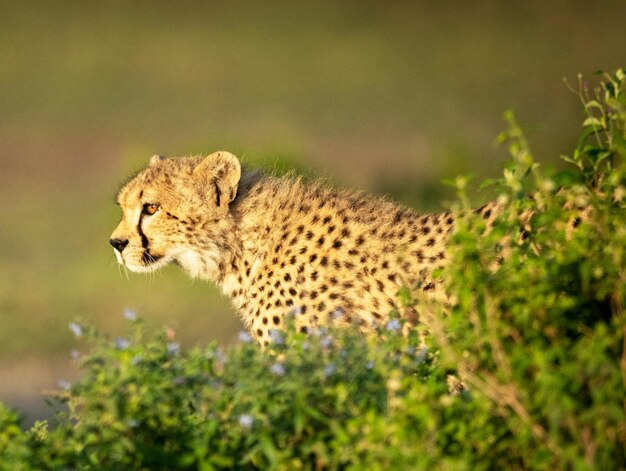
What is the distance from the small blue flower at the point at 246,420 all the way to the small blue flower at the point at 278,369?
0.15m

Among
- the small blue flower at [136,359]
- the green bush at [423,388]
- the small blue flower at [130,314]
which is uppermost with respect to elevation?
the small blue flower at [130,314]

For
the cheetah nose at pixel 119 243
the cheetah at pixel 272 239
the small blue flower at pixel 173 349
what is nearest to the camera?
the small blue flower at pixel 173 349

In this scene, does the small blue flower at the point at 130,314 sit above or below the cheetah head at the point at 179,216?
below

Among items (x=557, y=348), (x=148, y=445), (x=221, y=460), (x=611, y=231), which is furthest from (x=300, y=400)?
(x=611, y=231)

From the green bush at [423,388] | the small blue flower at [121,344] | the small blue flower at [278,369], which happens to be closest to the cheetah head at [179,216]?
the green bush at [423,388]

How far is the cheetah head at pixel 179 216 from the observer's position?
18.0ft

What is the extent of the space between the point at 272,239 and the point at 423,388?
2.40 meters

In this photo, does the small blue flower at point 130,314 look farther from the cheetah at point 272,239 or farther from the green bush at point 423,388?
the cheetah at point 272,239

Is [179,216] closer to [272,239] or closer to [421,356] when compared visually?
[272,239]

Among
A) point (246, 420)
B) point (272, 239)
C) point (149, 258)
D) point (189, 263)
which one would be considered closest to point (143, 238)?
point (149, 258)

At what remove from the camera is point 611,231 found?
3508 millimetres

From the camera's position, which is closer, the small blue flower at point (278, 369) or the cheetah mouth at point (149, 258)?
the small blue flower at point (278, 369)

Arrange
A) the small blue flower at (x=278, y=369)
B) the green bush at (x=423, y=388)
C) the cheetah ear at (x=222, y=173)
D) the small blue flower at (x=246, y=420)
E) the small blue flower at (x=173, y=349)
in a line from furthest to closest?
the cheetah ear at (x=222, y=173) < the small blue flower at (x=173, y=349) < the small blue flower at (x=278, y=369) < the small blue flower at (x=246, y=420) < the green bush at (x=423, y=388)

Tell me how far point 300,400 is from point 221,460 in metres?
0.28
